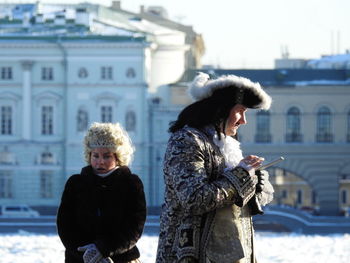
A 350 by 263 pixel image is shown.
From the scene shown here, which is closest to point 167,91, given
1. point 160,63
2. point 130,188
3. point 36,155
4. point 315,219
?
point 160,63

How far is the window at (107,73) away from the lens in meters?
49.6

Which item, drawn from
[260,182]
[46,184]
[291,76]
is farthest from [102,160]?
[291,76]

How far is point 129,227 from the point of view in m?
5.98

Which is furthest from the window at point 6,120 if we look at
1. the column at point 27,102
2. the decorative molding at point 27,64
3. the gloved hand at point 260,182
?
the gloved hand at point 260,182

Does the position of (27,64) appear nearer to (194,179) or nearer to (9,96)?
(9,96)

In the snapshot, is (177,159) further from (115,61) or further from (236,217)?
(115,61)

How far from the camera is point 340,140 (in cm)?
5100

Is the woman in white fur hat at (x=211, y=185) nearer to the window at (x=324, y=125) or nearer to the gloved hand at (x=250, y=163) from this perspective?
the gloved hand at (x=250, y=163)

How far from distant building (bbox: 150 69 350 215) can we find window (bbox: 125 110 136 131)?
2.59 ft

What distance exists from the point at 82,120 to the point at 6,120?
2.63 m

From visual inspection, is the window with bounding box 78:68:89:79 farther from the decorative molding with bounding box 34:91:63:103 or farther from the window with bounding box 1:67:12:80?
the window with bounding box 1:67:12:80

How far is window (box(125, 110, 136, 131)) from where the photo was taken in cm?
4969

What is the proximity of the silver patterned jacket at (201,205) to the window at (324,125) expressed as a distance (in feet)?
150

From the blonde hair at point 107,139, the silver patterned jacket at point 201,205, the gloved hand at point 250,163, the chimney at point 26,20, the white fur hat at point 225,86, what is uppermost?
the chimney at point 26,20
